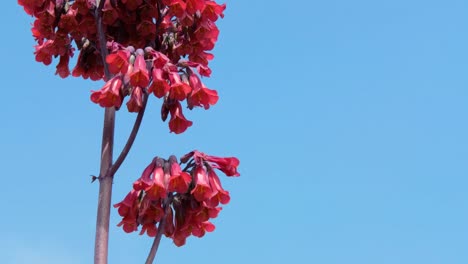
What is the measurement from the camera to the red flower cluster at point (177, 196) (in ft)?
16.8

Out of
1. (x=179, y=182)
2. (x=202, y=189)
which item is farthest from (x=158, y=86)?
(x=202, y=189)

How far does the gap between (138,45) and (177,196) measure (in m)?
1.21

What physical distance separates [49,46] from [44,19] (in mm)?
397

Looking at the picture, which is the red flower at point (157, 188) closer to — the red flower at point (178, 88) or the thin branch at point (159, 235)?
the thin branch at point (159, 235)

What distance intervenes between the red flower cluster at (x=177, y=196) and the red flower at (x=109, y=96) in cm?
55

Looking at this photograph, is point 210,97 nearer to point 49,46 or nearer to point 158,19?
point 158,19

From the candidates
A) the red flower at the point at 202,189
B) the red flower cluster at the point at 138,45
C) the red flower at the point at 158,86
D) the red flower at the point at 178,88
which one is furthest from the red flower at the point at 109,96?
the red flower at the point at 202,189

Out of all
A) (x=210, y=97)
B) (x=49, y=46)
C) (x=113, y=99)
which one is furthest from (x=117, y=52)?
(x=49, y=46)

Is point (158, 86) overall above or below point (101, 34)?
below

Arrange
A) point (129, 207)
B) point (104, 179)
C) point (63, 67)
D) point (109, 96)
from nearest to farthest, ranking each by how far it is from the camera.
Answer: point (109, 96)
point (104, 179)
point (129, 207)
point (63, 67)

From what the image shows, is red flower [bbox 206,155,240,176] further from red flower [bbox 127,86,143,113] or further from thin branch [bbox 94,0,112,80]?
thin branch [bbox 94,0,112,80]

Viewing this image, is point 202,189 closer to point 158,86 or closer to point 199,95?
point 199,95

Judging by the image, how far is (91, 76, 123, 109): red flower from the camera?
496 cm

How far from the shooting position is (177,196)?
210 inches
